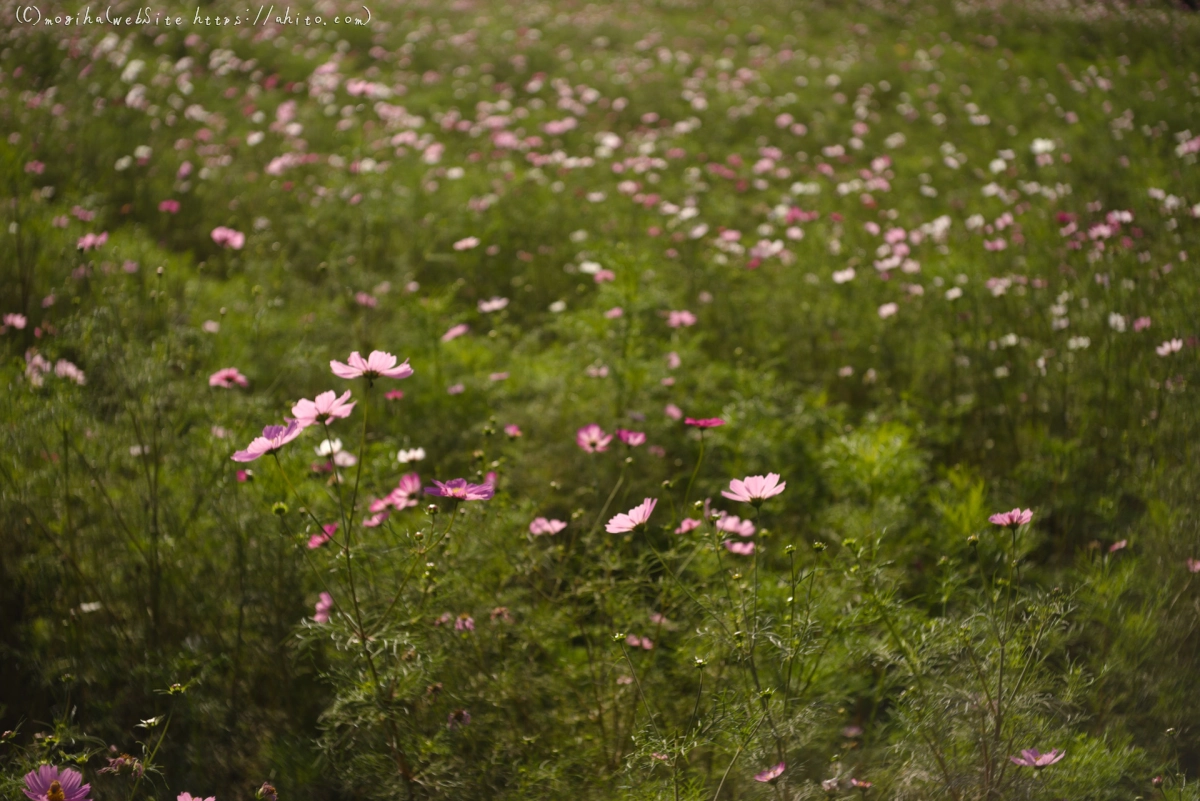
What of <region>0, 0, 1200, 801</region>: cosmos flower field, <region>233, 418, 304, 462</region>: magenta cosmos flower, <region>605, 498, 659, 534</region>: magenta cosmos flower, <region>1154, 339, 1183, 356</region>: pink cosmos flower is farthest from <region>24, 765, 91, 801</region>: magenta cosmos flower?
<region>1154, 339, 1183, 356</region>: pink cosmos flower

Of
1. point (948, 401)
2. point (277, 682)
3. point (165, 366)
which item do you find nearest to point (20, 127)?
point (165, 366)

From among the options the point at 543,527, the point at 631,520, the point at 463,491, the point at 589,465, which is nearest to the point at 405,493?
the point at 543,527

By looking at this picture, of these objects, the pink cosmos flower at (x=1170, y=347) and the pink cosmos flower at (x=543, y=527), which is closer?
the pink cosmos flower at (x=543, y=527)

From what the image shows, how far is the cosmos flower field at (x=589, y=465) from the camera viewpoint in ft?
4.91

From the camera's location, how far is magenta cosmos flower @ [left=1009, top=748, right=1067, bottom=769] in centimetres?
125

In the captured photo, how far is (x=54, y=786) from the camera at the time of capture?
3.85 feet

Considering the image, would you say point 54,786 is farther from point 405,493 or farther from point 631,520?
point 631,520

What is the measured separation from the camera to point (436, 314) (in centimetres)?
327

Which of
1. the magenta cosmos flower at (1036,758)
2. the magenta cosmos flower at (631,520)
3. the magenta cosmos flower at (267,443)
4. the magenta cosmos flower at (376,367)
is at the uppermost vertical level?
the magenta cosmos flower at (376,367)

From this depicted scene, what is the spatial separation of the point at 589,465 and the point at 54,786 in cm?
159

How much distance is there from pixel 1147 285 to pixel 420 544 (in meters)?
2.68

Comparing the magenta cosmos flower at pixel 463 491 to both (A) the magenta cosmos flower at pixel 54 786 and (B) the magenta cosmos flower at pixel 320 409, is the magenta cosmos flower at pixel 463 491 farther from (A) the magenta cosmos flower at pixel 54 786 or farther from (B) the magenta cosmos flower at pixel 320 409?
(A) the magenta cosmos flower at pixel 54 786

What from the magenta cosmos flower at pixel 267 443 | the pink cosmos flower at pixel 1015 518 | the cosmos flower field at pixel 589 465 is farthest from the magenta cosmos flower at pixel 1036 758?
the magenta cosmos flower at pixel 267 443

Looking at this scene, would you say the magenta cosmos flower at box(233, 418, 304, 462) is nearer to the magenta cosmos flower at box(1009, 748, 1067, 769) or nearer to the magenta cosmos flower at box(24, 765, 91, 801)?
the magenta cosmos flower at box(24, 765, 91, 801)
